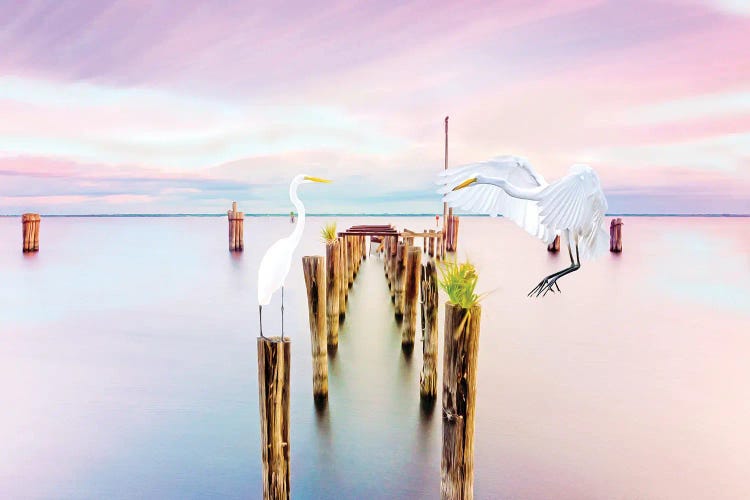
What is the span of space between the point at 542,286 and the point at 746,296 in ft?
51.7

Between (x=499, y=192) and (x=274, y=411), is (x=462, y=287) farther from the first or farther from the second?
(x=274, y=411)

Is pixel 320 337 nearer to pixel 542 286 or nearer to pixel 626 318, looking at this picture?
pixel 542 286

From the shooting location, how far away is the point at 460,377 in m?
3.28

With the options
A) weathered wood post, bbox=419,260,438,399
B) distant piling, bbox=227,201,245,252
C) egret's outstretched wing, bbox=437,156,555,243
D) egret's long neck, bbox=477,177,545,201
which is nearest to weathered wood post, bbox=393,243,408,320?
weathered wood post, bbox=419,260,438,399

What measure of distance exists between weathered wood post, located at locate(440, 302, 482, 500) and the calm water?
2.06 feet

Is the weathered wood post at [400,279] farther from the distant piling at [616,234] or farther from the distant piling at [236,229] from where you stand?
the distant piling at [616,234]

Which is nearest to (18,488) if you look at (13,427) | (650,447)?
(13,427)

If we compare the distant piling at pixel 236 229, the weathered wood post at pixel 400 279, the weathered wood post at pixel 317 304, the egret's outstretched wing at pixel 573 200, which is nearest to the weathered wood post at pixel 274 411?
the egret's outstretched wing at pixel 573 200

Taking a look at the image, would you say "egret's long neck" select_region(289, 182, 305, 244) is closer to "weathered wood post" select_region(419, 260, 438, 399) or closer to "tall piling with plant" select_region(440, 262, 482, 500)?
"weathered wood post" select_region(419, 260, 438, 399)

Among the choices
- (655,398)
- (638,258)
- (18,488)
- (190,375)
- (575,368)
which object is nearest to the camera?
(18,488)

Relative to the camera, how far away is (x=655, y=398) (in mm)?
6934

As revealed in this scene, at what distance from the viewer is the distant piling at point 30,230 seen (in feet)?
73.7

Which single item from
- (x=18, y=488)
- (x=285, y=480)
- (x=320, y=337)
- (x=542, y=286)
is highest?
(x=542, y=286)

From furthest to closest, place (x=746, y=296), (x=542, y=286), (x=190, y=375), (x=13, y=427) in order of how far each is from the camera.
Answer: (x=746, y=296) → (x=190, y=375) → (x=13, y=427) → (x=542, y=286)
